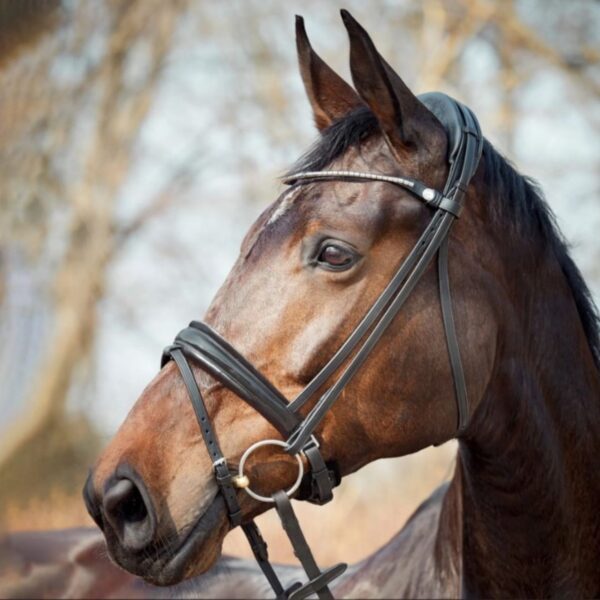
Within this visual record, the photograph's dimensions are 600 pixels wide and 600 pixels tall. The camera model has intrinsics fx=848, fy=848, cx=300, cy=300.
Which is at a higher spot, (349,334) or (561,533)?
(349,334)

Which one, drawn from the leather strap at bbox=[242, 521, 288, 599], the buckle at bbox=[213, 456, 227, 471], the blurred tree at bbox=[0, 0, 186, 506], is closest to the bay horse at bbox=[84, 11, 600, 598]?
the buckle at bbox=[213, 456, 227, 471]

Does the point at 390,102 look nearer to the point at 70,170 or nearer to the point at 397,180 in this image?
the point at 397,180

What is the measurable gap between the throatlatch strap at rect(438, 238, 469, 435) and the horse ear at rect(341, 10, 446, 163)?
0.25 metres

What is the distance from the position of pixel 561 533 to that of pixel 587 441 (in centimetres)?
24

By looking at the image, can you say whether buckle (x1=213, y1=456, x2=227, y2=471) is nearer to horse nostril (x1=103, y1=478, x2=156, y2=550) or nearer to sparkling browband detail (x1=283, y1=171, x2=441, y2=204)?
horse nostril (x1=103, y1=478, x2=156, y2=550)

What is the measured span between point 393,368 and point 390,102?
0.60m

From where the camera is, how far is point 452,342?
6.26 feet

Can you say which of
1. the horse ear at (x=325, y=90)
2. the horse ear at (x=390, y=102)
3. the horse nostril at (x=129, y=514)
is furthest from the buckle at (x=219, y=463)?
the horse ear at (x=325, y=90)

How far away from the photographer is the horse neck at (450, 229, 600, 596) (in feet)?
6.73

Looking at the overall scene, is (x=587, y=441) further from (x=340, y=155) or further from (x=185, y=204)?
(x=185, y=204)

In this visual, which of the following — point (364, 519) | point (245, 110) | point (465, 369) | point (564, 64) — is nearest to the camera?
point (465, 369)

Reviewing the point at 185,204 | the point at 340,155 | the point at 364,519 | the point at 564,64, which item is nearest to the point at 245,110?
the point at 185,204

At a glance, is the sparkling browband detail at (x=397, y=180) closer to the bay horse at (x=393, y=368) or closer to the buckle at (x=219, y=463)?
the bay horse at (x=393, y=368)

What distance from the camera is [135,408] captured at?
70.1 inches
